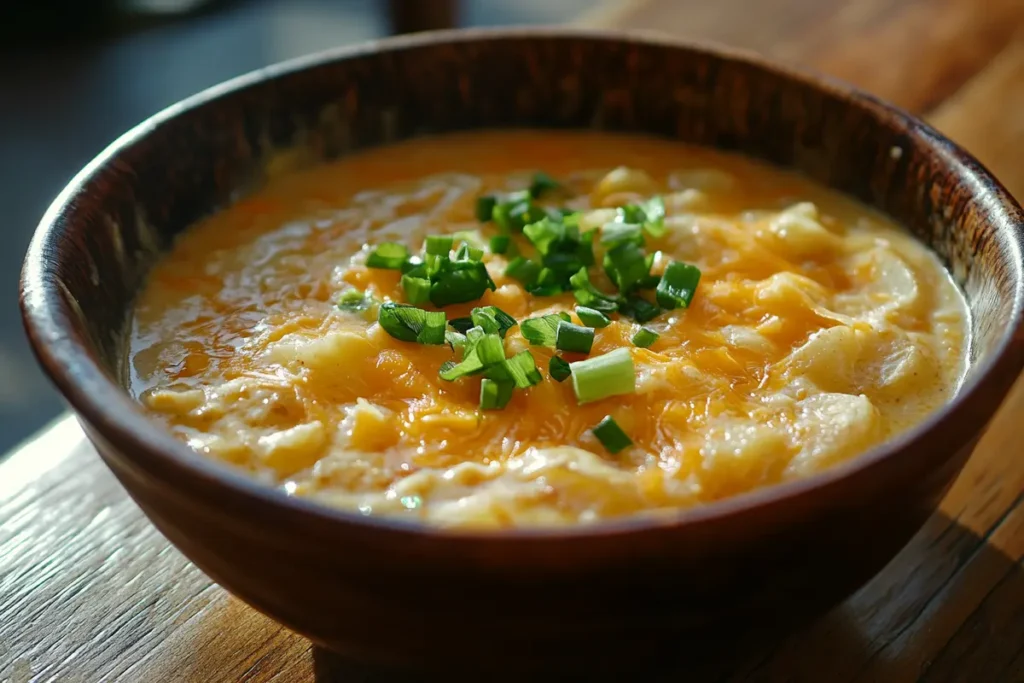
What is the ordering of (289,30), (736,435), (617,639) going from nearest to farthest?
(617,639) → (736,435) → (289,30)

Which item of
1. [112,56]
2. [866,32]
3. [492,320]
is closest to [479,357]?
[492,320]

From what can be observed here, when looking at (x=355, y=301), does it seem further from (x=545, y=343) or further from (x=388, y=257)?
(x=545, y=343)

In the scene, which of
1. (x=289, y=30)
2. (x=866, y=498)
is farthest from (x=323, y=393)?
(x=289, y=30)

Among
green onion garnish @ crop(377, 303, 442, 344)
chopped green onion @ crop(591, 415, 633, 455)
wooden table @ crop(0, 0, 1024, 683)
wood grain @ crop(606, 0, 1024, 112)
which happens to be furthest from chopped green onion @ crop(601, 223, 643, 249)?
wood grain @ crop(606, 0, 1024, 112)

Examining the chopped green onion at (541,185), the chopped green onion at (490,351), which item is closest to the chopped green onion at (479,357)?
the chopped green onion at (490,351)

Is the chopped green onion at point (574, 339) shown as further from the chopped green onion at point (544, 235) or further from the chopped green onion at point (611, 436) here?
the chopped green onion at point (544, 235)

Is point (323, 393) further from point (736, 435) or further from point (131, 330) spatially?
point (736, 435)
